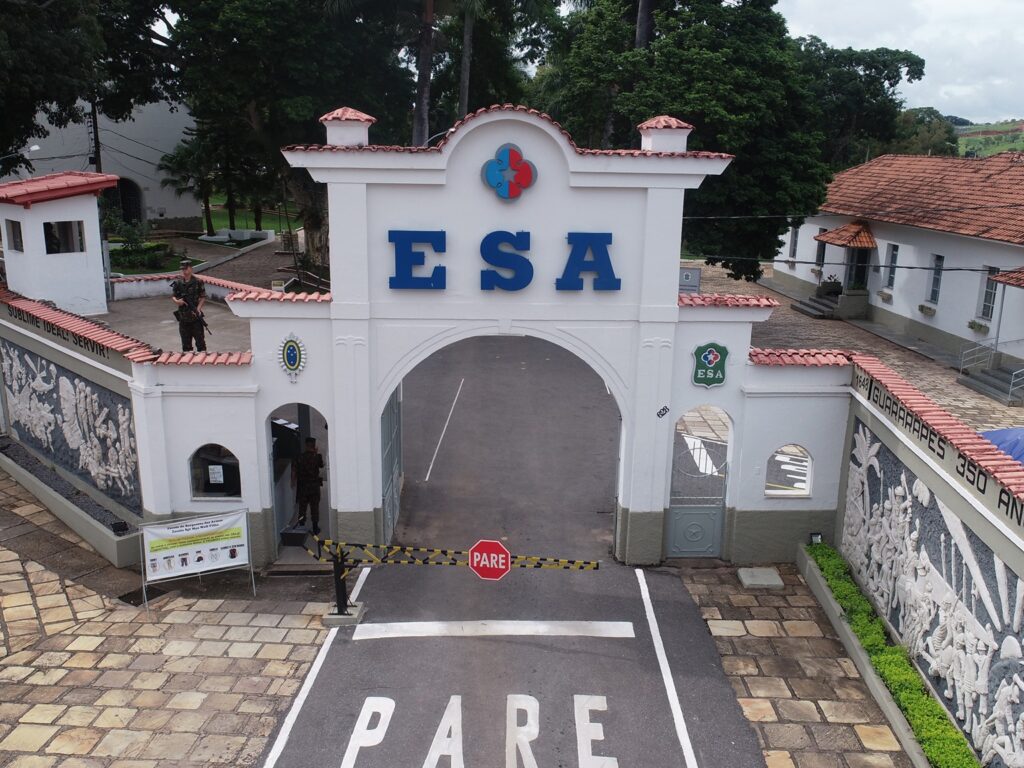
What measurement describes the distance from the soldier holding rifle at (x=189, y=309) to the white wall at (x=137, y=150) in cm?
3505

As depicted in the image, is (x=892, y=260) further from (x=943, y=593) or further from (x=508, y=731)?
(x=508, y=731)

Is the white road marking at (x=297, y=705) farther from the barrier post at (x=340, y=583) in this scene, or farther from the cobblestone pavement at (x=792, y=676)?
the cobblestone pavement at (x=792, y=676)

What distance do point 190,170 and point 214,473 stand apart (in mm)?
35955

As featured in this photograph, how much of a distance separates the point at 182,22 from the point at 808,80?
22638mm

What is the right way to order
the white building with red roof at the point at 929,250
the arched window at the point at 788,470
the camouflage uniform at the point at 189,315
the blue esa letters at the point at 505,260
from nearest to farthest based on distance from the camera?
the blue esa letters at the point at 505,260, the camouflage uniform at the point at 189,315, the arched window at the point at 788,470, the white building with red roof at the point at 929,250

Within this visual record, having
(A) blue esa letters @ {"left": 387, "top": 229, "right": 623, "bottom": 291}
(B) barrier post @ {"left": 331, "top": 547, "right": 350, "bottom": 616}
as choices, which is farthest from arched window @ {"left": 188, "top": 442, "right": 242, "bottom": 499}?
(A) blue esa letters @ {"left": 387, "top": 229, "right": 623, "bottom": 291}

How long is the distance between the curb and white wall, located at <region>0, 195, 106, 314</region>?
1828 cm

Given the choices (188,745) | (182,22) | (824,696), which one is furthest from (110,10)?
(824,696)

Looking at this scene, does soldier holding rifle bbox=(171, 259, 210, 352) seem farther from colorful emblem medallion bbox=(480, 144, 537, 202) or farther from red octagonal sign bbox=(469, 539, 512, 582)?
red octagonal sign bbox=(469, 539, 512, 582)

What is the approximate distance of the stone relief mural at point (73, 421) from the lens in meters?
17.1

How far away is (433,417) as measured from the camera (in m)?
25.0

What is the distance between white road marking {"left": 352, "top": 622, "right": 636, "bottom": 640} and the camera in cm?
1445

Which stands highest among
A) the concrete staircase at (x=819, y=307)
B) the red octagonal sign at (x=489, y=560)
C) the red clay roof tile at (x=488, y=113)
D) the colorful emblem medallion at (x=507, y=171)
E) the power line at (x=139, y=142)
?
the power line at (x=139, y=142)

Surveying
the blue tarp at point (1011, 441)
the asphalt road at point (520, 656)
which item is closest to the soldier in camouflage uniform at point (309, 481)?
the asphalt road at point (520, 656)
